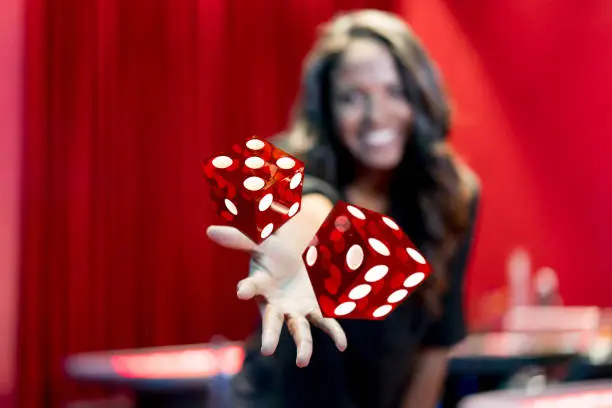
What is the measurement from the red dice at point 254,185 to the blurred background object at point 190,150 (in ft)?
5.03

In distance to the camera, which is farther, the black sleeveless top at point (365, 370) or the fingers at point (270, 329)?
the black sleeveless top at point (365, 370)

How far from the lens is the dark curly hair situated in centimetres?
57

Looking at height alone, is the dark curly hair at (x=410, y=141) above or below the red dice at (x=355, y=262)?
above

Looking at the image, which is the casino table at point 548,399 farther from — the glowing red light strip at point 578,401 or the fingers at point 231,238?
the fingers at point 231,238

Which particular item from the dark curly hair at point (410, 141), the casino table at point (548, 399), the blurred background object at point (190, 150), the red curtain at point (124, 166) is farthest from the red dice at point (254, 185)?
the red curtain at point (124, 166)

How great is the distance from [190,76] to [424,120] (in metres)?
1.84

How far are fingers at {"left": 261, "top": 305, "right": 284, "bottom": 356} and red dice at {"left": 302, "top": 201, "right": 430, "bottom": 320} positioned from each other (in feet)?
0.06

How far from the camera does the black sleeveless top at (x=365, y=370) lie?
594mm

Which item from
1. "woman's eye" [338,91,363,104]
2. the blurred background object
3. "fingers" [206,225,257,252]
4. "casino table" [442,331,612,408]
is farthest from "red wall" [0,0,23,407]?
"fingers" [206,225,257,252]

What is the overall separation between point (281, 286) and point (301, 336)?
0.08ft

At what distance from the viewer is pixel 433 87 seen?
0.71 meters

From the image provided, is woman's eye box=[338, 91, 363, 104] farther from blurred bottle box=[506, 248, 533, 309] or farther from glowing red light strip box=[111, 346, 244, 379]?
blurred bottle box=[506, 248, 533, 309]

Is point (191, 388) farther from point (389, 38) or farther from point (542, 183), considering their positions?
point (542, 183)

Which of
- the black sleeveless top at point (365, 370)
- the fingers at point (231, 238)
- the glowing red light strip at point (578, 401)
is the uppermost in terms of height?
the fingers at point (231, 238)
